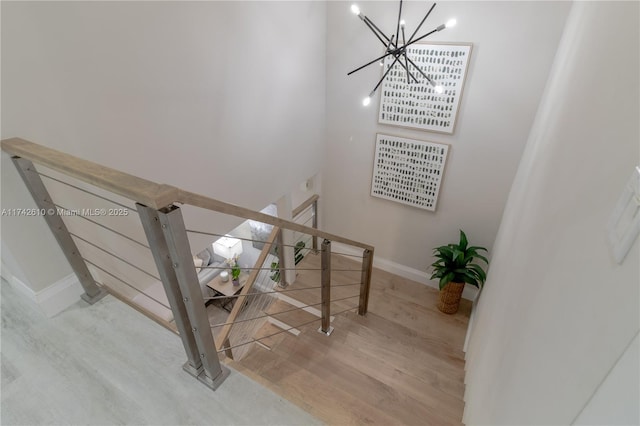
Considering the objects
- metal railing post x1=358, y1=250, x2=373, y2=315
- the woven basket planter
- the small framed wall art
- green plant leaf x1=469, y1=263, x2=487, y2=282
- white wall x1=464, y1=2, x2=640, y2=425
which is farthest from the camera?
the woven basket planter

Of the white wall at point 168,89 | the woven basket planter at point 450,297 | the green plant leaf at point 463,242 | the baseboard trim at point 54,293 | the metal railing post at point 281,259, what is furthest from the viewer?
the metal railing post at point 281,259

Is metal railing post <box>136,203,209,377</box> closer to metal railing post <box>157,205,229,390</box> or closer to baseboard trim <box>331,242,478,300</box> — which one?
metal railing post <box>157,205,229,390</box>

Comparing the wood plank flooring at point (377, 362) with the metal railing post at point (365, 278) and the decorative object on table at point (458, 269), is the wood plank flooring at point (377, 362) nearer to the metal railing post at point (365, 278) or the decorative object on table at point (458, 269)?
the metal railing post at point (365, 278)

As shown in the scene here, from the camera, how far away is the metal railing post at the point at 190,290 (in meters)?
1.00

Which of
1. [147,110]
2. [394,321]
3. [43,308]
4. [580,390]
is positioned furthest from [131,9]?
[394,321]

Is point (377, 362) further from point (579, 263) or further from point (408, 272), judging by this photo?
point (579, 263)

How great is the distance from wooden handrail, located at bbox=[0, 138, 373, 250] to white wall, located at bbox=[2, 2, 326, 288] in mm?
314

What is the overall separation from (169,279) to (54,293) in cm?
107

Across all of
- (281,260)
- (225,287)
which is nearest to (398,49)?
(281,260)

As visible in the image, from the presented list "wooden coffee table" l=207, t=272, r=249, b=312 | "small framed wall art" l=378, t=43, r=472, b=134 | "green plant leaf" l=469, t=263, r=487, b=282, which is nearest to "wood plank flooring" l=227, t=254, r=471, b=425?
"green plant leaf" l=469, t=263, r=487, b=282

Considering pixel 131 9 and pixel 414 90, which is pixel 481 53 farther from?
pixel 131 9

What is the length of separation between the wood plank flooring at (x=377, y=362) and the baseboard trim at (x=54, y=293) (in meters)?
1.04

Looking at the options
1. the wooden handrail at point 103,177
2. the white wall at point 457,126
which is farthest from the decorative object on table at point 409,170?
the wooden handrail at point 103,177

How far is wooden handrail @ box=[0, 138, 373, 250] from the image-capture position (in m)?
0.93
